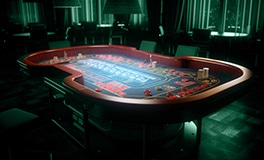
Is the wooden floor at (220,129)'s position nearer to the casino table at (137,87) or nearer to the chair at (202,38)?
the casino table at (137,87)

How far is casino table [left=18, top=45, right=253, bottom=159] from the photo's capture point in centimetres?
199

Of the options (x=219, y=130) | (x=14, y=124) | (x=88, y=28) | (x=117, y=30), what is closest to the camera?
(x=14, y=124)

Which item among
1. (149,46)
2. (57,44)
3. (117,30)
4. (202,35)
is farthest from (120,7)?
(117,30)

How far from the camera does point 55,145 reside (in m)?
2.89

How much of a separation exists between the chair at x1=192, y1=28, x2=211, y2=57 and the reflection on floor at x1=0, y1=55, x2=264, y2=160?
2069 mm

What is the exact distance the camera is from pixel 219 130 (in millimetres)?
3227

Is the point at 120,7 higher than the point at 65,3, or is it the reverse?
the point at 65,3

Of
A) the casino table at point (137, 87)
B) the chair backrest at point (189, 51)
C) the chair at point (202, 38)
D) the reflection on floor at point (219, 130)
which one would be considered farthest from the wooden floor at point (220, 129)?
the chair at point (202, 38)

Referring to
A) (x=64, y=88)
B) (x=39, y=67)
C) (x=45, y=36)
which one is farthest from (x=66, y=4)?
(x=45, y=36)

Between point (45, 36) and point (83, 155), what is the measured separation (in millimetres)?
5454

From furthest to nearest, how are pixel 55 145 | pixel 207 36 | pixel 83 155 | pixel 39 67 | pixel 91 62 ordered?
pixel 207 36 → pixel 91 62 → pixel 39 67 → pixel 55 145 → pixel 83 155

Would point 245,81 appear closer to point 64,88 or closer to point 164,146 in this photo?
point 164,146

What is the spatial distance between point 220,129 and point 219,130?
0.04 metres

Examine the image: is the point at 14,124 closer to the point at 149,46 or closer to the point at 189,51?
the point at 189,51
